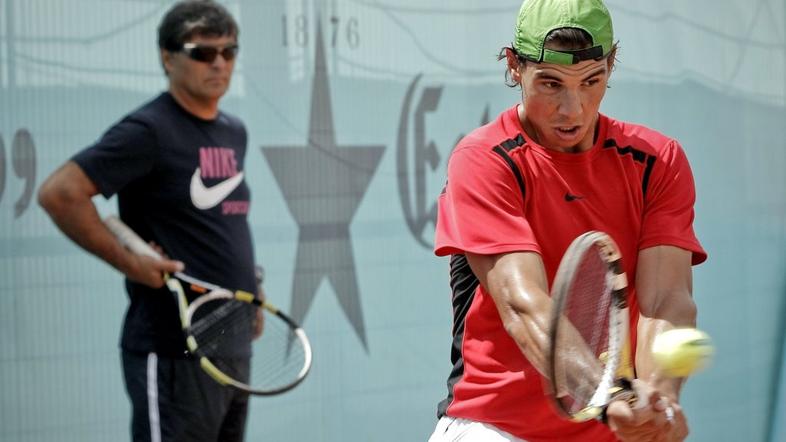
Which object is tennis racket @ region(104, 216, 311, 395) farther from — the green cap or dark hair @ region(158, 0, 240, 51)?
the green cap

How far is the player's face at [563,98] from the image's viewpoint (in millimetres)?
2604

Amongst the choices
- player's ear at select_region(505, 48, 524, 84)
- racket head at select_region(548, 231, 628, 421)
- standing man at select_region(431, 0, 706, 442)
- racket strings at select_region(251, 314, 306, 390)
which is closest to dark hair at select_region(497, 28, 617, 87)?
standing man at select_region(431, 0, 706, 442)

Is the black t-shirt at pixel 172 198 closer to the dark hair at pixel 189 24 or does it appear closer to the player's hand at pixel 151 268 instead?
the player's hand at pixel 151 268

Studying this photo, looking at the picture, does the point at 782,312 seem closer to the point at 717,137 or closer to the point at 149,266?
the point at 717,137

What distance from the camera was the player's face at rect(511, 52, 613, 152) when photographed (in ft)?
8.54

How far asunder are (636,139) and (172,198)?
1992 millimetres

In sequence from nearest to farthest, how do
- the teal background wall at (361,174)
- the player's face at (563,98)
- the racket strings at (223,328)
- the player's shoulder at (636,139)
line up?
the player's face at (563,98) → the player's shoulder at (636,139) → the racket strings at (223,328) → the teal background wall at (361,174)

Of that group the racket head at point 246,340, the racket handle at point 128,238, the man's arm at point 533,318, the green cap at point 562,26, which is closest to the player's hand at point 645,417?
the man's arm at point 533,318

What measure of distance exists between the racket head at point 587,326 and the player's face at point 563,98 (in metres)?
0.24

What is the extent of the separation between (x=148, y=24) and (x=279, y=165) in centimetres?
71

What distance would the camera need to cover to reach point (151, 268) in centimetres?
418

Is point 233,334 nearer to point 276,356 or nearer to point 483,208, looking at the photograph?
point 276,356

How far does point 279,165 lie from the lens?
4.84 metres

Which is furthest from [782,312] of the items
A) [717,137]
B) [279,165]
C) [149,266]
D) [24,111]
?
[24,111]
